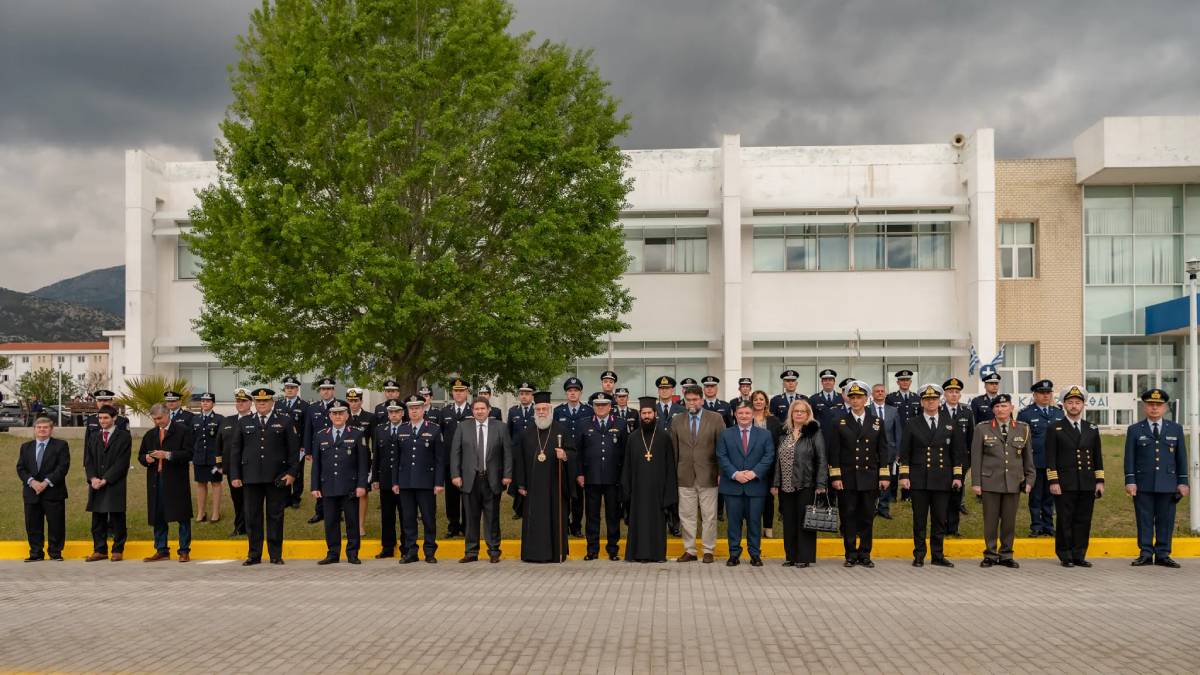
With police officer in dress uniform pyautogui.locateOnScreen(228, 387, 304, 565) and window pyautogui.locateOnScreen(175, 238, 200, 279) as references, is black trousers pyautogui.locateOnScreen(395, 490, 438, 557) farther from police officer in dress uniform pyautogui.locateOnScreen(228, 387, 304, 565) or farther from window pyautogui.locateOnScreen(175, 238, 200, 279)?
window pyautogui.locateOnScreen(175, 238, 200, 279)

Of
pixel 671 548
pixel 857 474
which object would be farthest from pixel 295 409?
pixel 857 474

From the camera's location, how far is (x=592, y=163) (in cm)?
2072

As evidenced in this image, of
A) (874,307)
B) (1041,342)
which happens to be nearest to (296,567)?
(874,307)

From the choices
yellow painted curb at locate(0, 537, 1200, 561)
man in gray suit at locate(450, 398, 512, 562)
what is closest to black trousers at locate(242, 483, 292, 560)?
yellow painted curb at locate(0, 537, 1200, 561)

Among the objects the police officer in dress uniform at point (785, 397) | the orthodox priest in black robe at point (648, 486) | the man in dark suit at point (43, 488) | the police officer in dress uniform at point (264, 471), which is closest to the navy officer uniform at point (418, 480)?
the police officer in dress uniform at point (264, 471)

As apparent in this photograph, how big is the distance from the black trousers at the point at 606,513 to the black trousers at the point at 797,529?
221 centimetres

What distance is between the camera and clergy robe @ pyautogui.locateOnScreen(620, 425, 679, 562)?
1229cm

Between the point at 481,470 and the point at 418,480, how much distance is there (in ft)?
2.67

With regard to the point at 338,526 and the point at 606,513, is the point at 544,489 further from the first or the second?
the point at 338,526

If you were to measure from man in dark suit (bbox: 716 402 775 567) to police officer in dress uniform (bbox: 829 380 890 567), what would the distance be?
813 millimetres

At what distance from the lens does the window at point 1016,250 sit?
34406 mm

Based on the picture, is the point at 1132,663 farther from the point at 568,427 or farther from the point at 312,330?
the point at 312,330

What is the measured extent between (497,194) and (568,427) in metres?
7.68

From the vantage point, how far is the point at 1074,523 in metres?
11.9
